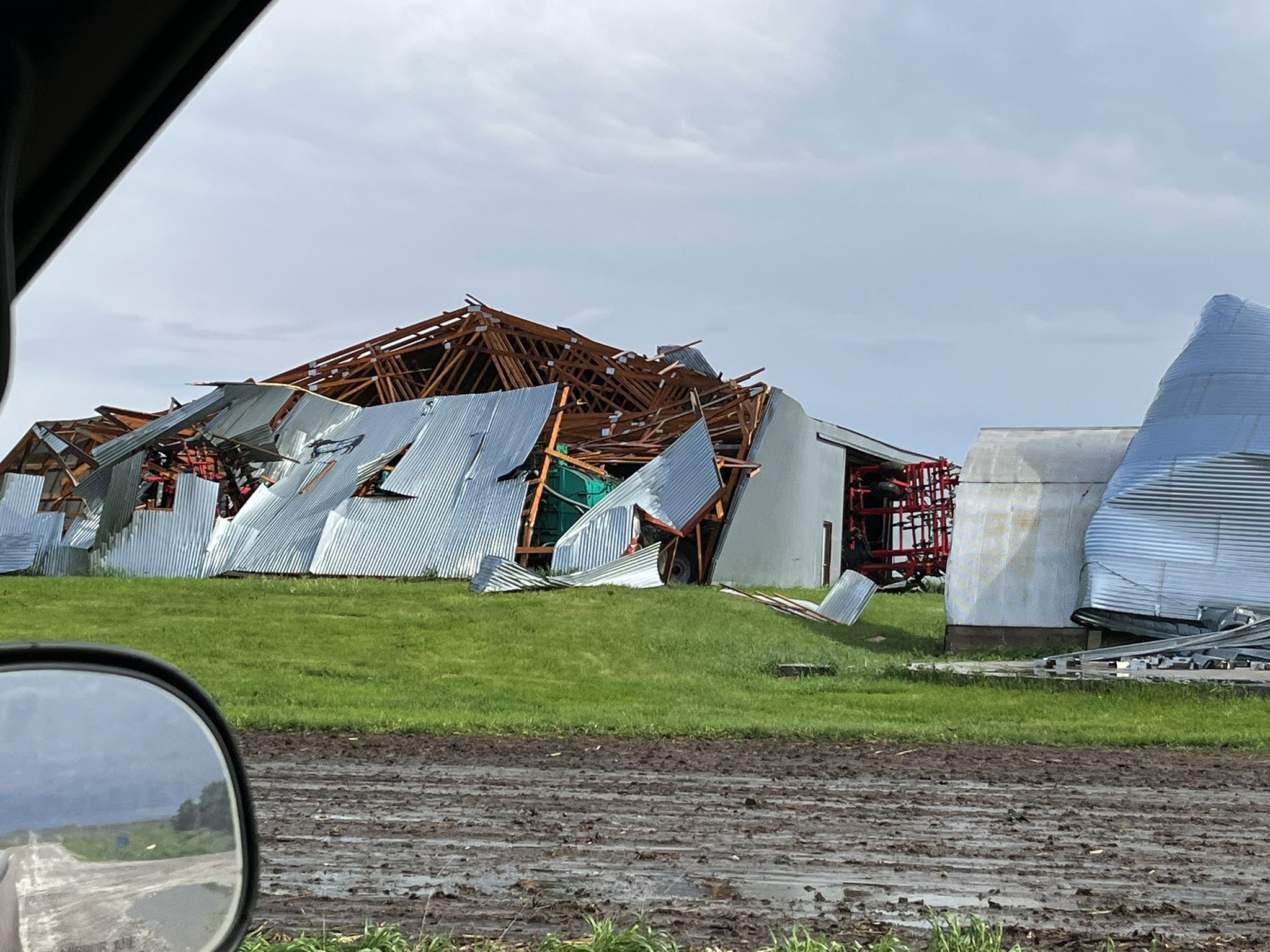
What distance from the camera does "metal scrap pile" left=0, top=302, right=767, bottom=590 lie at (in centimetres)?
2625

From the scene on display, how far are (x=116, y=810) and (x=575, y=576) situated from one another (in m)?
22.6

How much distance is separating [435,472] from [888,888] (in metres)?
22.7

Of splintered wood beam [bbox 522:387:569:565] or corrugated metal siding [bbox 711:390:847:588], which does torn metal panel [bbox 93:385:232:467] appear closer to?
splintered wood beam [bbox 522:387:569:565]

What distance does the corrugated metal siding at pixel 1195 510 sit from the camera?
18.7 metres

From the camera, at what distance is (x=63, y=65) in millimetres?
1309

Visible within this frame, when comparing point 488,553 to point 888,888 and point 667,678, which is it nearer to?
point 667,678

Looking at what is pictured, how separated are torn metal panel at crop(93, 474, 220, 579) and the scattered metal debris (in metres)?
12.4

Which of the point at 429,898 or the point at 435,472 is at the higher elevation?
the point at 435,472

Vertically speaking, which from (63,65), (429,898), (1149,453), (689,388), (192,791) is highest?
(689,388)

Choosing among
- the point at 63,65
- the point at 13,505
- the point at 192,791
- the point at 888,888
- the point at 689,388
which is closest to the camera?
the point at 63,65

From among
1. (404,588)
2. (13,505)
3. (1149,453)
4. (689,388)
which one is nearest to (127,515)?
(13,505)

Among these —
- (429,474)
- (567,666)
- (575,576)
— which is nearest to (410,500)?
(429,474)

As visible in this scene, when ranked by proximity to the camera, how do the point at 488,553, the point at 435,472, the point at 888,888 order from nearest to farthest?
1. the point at 888,888
2. the point at 488,553
3. the point at 435,472

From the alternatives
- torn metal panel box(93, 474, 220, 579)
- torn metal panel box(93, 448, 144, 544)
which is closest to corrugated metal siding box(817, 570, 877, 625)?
torn metal panel box(93, 474, 220, 579)
